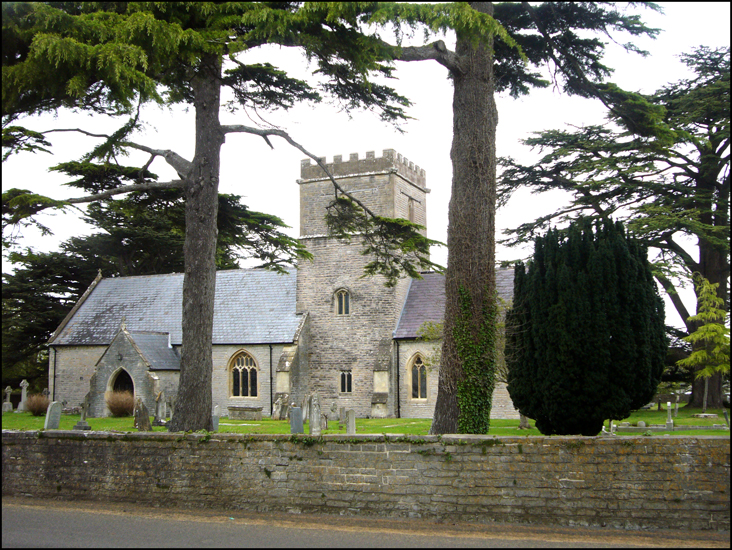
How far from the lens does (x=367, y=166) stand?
29.6 meters

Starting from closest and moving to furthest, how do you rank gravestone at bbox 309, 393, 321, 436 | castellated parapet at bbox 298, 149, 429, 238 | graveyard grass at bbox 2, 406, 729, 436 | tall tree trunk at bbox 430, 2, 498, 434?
tall tree trunk at bbox 430, 2, 498, 434
gravestone at bbox 309, 393, 321, 436
graveyard grass at bbox 2, 406, 729, 436
castellated parapet at bbox 298, 149, 429, 238

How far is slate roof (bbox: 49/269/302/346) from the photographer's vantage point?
29141 millimetres

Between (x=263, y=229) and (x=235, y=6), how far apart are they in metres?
5.48

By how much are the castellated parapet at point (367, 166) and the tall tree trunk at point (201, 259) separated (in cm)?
1629

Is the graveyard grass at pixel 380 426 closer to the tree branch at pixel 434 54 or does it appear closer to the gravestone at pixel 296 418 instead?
the gravestone at pixel 296 418

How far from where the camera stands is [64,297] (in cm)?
4069

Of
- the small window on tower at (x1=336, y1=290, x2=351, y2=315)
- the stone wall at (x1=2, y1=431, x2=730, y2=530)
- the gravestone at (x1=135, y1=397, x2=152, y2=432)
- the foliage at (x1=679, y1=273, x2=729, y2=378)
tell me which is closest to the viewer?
the stone wall at (x1=2, y1=431, x2=730, y2=530)

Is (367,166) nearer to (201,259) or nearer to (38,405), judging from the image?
(38,405)

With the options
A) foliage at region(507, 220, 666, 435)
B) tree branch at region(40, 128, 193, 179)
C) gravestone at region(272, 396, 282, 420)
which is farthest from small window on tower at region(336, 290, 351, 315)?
foliage at region(507, 220, 666, 435)

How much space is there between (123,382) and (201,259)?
18201 mm

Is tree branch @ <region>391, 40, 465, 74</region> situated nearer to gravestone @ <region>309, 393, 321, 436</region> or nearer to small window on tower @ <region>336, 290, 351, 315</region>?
gravestone @ <region>309, 393, 321, 436</region>

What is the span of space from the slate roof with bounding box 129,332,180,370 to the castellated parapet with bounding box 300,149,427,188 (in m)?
9.89

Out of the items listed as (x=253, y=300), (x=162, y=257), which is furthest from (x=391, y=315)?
(x=162, y=257)

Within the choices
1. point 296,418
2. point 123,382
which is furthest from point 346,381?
point 296,418
